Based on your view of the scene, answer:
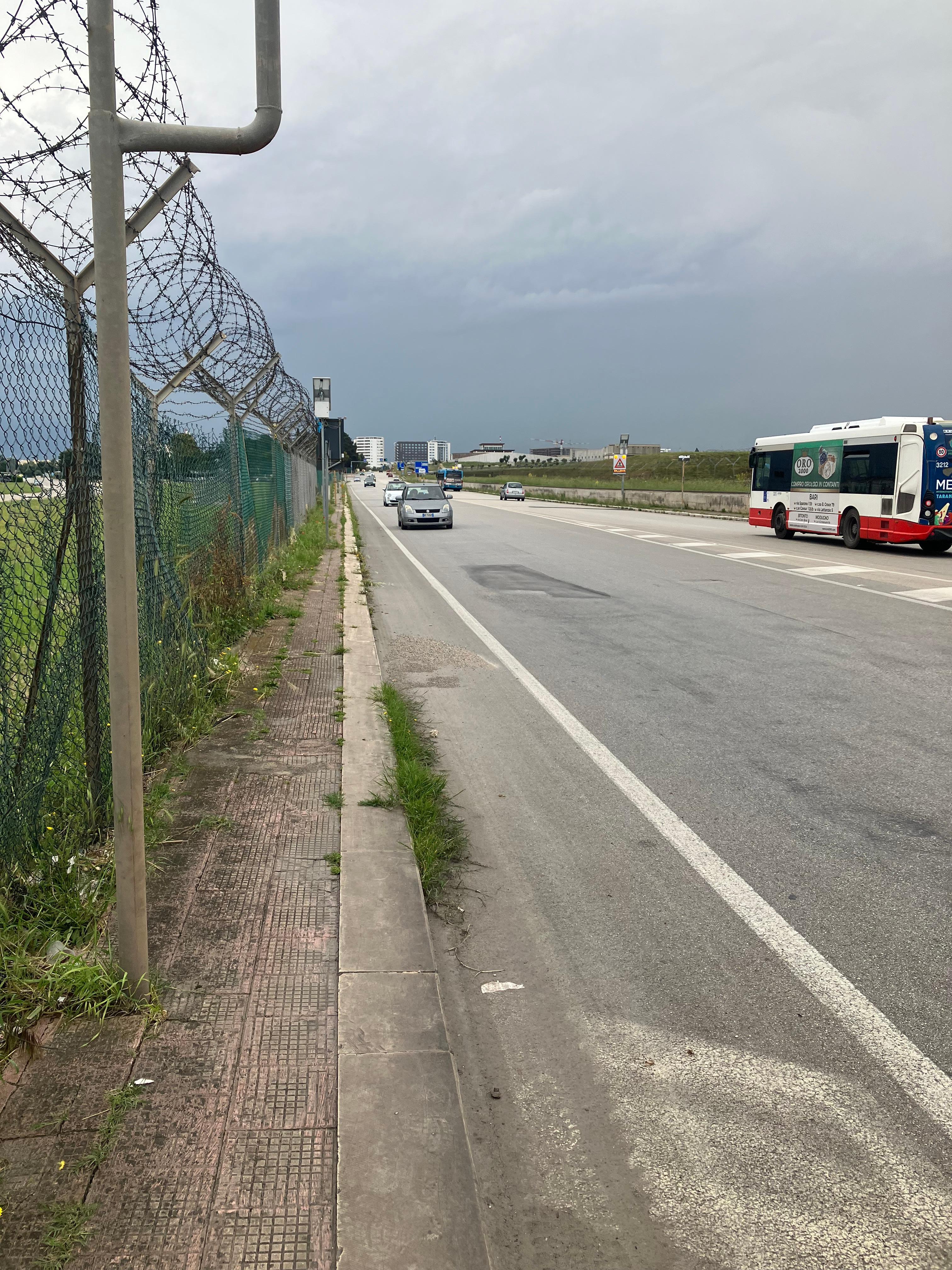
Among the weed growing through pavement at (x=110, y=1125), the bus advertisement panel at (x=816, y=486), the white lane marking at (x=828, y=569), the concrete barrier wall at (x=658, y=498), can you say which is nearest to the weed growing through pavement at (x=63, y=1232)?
the weed growing through pavement at (x=110, y=1125)

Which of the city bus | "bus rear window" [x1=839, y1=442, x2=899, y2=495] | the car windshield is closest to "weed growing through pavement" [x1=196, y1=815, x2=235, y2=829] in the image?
the city bus

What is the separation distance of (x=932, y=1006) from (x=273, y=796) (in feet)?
10.4

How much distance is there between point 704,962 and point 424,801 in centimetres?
190

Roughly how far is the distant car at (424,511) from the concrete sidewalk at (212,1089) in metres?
27.4

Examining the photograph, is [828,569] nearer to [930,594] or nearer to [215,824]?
[930,594]

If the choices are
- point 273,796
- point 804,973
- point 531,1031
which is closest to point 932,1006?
point 804,973

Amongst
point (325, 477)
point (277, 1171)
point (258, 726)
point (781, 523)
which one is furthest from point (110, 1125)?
point (781, 523)

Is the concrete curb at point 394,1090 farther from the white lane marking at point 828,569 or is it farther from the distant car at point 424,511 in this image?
the distant car at point 424,511

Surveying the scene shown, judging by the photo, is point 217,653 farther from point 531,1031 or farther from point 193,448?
point 531,1031

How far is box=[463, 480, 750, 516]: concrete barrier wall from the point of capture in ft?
152

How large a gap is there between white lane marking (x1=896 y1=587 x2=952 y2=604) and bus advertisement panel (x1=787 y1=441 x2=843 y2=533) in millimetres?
9332

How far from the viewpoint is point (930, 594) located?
14.1 m

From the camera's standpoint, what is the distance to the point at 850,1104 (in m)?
2.87

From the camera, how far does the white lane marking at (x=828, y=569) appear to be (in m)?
16.9
